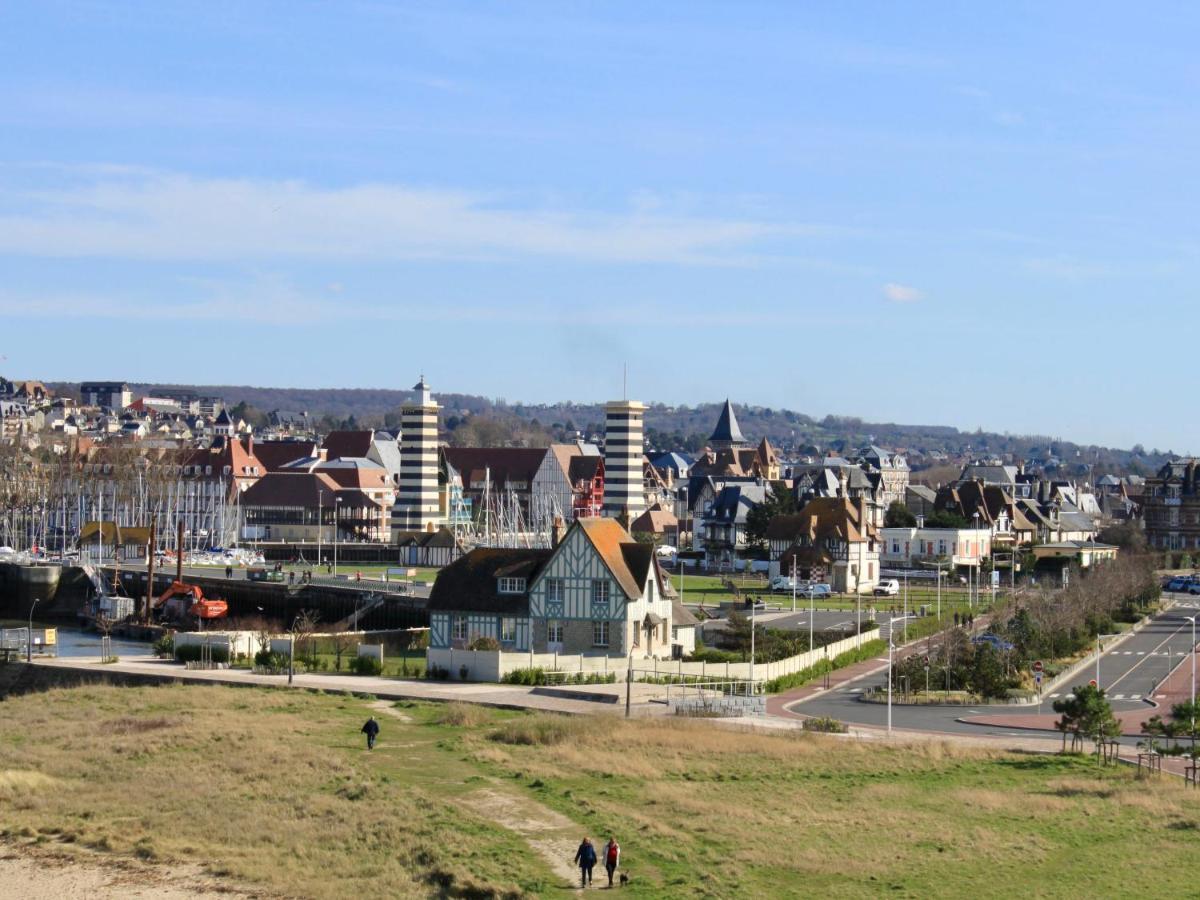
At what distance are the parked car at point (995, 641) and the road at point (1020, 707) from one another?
2628 mm

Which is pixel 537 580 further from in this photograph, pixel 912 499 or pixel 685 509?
pixel 685 509

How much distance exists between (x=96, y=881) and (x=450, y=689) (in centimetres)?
2032

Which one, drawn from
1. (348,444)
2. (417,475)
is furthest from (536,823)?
(348,444)

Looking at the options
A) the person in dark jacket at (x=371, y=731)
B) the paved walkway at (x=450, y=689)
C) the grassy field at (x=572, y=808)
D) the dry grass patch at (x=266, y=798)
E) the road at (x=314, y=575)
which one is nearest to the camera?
the grassy field at (x=572, y=808)

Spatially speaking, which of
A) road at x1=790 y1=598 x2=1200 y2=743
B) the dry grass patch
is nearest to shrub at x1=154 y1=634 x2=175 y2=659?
the dry grass patch

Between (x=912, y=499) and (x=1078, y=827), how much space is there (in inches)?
4510

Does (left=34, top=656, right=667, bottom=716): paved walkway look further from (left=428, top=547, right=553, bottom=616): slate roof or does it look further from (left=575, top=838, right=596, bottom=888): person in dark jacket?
(left=575, top=838, right=596, bottom=888): person in dark jacket

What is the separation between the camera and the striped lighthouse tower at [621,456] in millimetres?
118125

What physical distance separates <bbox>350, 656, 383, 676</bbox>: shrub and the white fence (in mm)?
1628

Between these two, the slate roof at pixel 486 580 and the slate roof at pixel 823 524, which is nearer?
the slate roof at pixel 486 580

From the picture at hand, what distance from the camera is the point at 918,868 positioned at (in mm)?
33875

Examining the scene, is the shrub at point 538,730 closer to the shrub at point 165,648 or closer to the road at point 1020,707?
the road at point 1020,707

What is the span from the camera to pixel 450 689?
5416 centimetres

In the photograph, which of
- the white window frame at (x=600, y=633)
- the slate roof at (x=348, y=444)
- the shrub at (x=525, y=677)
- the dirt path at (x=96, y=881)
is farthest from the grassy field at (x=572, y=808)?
the slate roof at (x=348, y=444)
